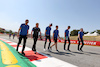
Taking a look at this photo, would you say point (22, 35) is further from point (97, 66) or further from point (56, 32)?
point (97, 66)

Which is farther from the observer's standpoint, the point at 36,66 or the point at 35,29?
the point at 35,29

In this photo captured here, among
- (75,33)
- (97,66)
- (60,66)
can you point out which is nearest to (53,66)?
(60,66)

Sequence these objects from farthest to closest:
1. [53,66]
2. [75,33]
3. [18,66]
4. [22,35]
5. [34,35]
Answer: [75,33]
[34,35]
[22,35]
[53,66]
[18,66]

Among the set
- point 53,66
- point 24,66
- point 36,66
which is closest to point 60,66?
point 53,66

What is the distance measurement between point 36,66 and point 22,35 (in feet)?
6.73

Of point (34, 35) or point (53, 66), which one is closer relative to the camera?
point (53, 66)

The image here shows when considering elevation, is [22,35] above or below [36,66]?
above

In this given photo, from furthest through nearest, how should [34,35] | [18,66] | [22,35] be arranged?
[34,35] → [22,35] → [18,66]

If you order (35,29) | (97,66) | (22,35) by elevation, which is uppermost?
(35,29)

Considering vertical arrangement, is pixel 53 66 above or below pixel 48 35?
below

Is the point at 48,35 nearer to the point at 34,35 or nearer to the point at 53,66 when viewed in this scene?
the point at 34,35

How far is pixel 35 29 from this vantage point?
4.22 m

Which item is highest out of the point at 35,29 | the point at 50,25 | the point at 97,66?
the point at 50,25

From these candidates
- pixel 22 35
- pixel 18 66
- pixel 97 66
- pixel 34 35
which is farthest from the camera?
pixel 34 35
